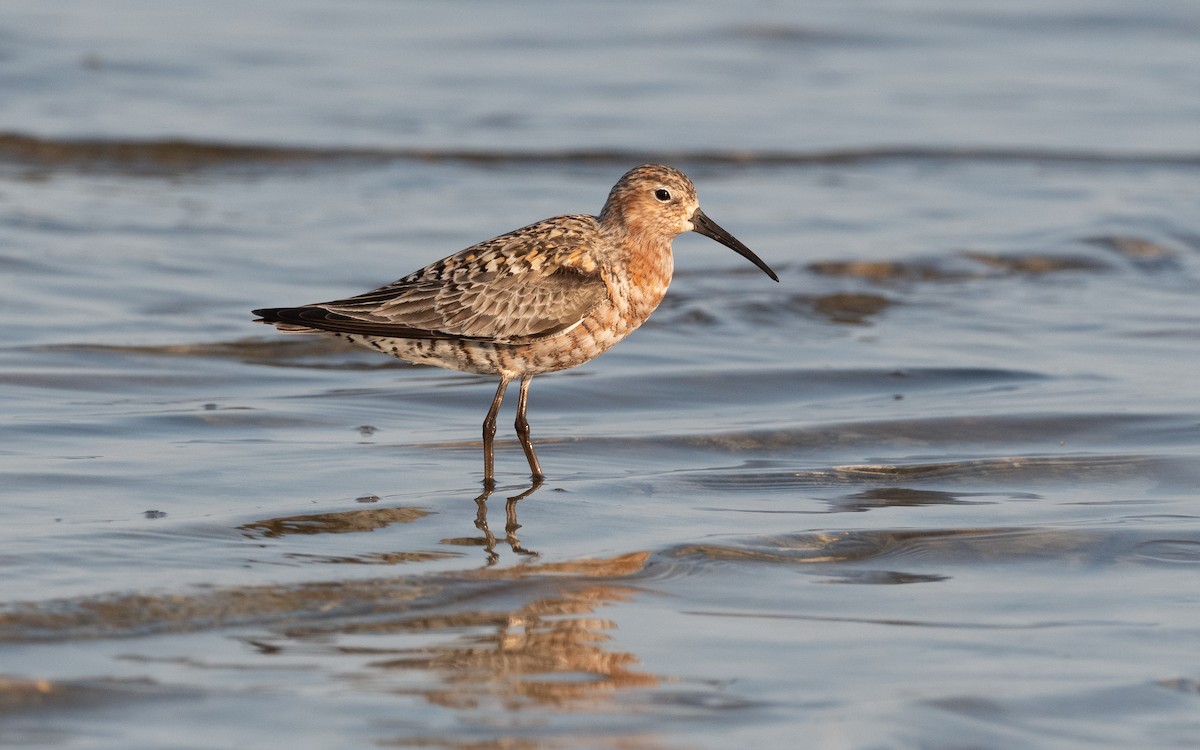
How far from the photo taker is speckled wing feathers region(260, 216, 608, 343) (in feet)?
27.3

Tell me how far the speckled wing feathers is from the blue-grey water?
2.52ft

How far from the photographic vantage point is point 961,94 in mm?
23953

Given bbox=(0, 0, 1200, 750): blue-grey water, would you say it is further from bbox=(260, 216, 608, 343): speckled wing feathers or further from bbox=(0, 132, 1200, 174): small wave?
bbox=(260, 216, 608, 343): speckled wing feathers

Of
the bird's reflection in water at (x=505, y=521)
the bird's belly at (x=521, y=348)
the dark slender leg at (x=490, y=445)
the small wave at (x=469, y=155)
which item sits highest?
the small wave at (x=469, y=155)

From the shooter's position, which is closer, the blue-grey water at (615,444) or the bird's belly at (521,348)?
the blue-grey water at (615,444)

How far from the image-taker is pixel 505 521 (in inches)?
300

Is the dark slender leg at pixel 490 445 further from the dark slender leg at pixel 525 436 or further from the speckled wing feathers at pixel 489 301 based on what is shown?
the speckled wing feathers at pixel 489 301

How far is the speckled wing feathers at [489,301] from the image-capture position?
327 inches

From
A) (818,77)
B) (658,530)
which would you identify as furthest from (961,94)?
(658,530)

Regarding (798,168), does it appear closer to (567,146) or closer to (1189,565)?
(567,146)

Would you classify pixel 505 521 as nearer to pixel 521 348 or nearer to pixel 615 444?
pixel 521 348

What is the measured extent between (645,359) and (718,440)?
226 cm

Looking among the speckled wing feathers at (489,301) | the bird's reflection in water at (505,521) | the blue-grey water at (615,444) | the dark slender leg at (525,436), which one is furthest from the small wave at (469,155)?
the bird's reflection in water at (505,521)

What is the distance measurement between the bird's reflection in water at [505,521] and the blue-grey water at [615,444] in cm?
7
